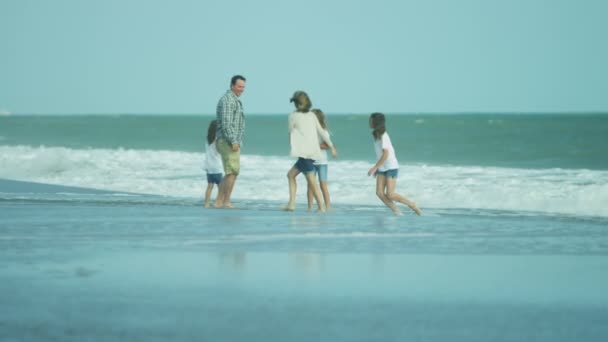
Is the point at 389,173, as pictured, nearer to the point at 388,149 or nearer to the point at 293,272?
the point at 388,149

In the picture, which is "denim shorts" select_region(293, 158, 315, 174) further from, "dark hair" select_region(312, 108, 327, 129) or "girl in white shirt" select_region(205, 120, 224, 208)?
"girl in white shirt" select_region(205, 120, 224, 208)

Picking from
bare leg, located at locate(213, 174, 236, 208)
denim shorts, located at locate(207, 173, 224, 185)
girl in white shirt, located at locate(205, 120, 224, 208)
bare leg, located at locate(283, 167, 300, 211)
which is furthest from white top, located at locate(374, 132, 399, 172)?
denim shorts, located at locate(207, 173, 224, 185)

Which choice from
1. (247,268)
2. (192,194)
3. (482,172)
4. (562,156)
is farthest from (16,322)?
(562,156)

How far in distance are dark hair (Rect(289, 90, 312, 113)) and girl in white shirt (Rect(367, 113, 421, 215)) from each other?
36.2 inches

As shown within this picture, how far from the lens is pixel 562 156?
4678 centimetres

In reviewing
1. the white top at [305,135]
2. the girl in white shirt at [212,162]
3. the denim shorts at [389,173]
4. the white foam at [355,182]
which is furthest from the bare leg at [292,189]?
the white foam at [355,182]

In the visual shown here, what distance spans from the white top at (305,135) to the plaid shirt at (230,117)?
2.22 feet

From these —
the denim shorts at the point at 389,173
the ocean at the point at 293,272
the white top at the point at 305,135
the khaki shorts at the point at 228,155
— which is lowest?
the ocean at the point at 293,272

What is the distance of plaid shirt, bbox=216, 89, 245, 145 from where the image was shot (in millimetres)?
12469

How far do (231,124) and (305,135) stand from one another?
0.97 m

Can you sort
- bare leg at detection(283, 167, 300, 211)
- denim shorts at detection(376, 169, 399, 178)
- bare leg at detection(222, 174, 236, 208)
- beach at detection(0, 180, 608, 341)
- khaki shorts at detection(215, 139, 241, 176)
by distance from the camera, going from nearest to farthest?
beach at detection(0, 180, 608, 341), denim shorts at detection(376, 169, 399, 178), khaki shorts at detection(215, 139, 241, 176), bare leg at detection(283, 167, 300, 211), bare leg at detection(222, 174, 236, 208)

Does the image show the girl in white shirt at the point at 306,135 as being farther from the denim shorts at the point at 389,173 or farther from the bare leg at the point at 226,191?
the bare leg at the point at 226,191

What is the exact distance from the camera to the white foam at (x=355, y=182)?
1619cm

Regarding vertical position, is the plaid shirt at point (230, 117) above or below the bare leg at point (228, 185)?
above
